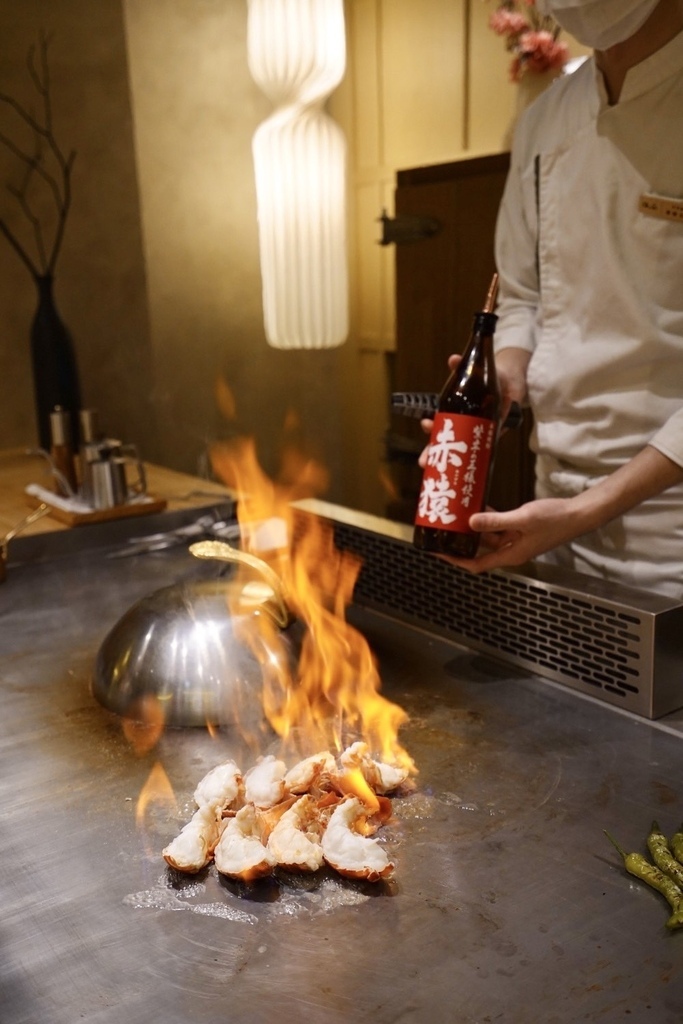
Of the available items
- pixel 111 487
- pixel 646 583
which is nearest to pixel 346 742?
pixel 646 583

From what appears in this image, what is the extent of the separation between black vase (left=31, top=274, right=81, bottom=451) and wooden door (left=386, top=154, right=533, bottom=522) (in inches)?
49.6

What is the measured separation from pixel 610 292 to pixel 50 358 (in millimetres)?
2308

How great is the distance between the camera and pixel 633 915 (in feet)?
2.79

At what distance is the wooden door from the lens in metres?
3.10

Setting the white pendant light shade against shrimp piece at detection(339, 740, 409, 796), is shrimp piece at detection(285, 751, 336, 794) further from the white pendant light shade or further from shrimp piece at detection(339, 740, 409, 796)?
the white pendant light shade

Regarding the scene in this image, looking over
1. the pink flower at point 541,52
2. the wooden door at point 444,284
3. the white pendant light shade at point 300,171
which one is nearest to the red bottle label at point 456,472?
the wooden door at point 444,284

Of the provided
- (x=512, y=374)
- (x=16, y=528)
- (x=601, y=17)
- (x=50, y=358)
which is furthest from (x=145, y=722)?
(x=50, y=358)

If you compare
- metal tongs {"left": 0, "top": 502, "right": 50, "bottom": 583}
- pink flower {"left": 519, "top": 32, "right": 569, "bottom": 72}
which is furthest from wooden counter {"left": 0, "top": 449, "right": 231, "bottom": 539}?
pink flower {"left": 519, "top": 32, "right": 569, "bottom": 72}

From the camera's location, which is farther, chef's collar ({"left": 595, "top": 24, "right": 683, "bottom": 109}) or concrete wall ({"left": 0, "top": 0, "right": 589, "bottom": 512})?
concrete wall ({"left": 0, "top": 0, "right": 589, "bottom": 512})

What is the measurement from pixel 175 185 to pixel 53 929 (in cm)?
318

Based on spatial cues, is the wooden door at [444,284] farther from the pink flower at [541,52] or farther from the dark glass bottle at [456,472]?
the dark glass bottle at [456,472]

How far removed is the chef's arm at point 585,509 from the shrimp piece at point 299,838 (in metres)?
0.50

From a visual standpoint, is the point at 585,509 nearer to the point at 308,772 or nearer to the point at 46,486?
the point at 308,772

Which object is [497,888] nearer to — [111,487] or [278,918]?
[278,918]
